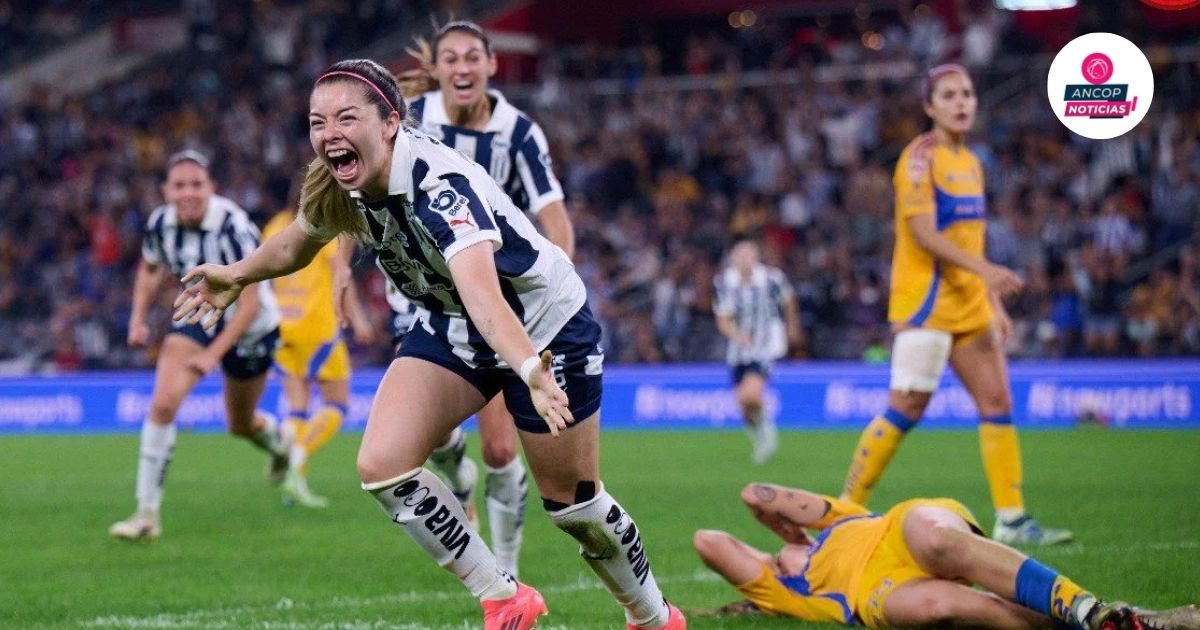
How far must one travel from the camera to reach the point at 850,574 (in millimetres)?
6344

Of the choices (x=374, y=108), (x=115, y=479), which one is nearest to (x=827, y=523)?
(x=374, y=108)

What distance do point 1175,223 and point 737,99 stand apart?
329 inches

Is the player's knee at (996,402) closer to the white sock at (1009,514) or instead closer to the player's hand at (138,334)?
the white sock at (1009,514)

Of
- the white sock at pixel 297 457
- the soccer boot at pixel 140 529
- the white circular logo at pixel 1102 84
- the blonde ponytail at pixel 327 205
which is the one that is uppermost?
the white circular logo at pixel 1102 84

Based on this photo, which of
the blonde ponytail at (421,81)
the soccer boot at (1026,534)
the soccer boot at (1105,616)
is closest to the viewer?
the soccer boot at (1105,616)

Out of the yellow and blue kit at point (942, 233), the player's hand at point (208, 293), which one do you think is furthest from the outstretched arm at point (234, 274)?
the yellow and blue kit at point (942, 233)

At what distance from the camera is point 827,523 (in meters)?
6.71

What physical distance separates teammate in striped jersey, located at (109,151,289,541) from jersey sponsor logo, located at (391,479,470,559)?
4.82m

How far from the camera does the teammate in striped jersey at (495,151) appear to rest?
296 inches

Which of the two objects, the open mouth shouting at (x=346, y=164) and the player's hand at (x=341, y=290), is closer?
the open mouth shouting at (x=346, y=164)

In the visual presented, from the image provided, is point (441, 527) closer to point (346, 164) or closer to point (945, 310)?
point (346, 164)

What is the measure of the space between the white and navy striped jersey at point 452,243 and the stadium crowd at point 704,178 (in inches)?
583

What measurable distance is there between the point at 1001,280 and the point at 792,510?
2.58 m

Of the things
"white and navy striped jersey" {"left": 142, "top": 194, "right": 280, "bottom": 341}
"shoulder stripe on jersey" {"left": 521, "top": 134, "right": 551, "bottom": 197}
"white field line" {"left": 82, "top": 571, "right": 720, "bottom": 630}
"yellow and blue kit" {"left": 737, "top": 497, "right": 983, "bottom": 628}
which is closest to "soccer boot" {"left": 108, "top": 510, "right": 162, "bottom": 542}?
"white and navy striped jersey" {"left": 142, "top": 194, "right": 280, "bottom": 341}
